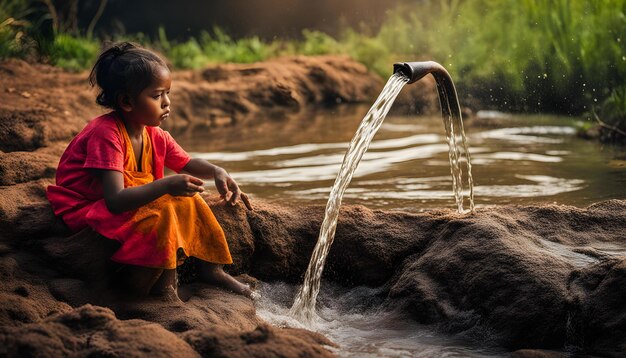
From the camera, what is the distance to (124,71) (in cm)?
350

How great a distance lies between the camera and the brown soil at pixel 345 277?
8.73 feet

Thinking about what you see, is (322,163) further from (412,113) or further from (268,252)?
(412,113)

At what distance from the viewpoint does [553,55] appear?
9.83 m

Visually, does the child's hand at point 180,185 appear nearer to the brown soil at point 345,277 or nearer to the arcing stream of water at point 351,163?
the brown soil at point 345,277

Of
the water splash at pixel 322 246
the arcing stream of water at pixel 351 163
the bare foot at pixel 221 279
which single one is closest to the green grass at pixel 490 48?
the arcing stream of water at pixel 351 163

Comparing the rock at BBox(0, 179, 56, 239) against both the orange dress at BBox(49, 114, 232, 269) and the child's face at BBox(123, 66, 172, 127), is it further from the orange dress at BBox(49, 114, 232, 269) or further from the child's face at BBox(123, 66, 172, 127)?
the child's face at BBox(123, 66, 172, 127)

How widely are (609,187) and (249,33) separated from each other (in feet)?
35.0

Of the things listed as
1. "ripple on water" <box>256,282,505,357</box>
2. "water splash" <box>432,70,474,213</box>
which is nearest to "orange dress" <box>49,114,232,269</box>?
"ripple on water" <box>256,282,505,357</box>

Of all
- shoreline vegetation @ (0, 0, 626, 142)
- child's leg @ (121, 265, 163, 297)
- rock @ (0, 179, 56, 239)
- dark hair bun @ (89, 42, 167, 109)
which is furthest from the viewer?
shoreline vegetation @ (0, 0, 626, 142)

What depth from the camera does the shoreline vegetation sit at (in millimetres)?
8977

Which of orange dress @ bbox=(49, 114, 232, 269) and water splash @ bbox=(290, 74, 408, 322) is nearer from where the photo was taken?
orange dress @ bbox=(49, 114, 232, 269)

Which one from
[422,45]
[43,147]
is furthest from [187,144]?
[422,45]

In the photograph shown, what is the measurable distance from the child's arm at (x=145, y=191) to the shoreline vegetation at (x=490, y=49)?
Answer: 18.2 ft

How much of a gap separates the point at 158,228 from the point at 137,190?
17 centimetres
